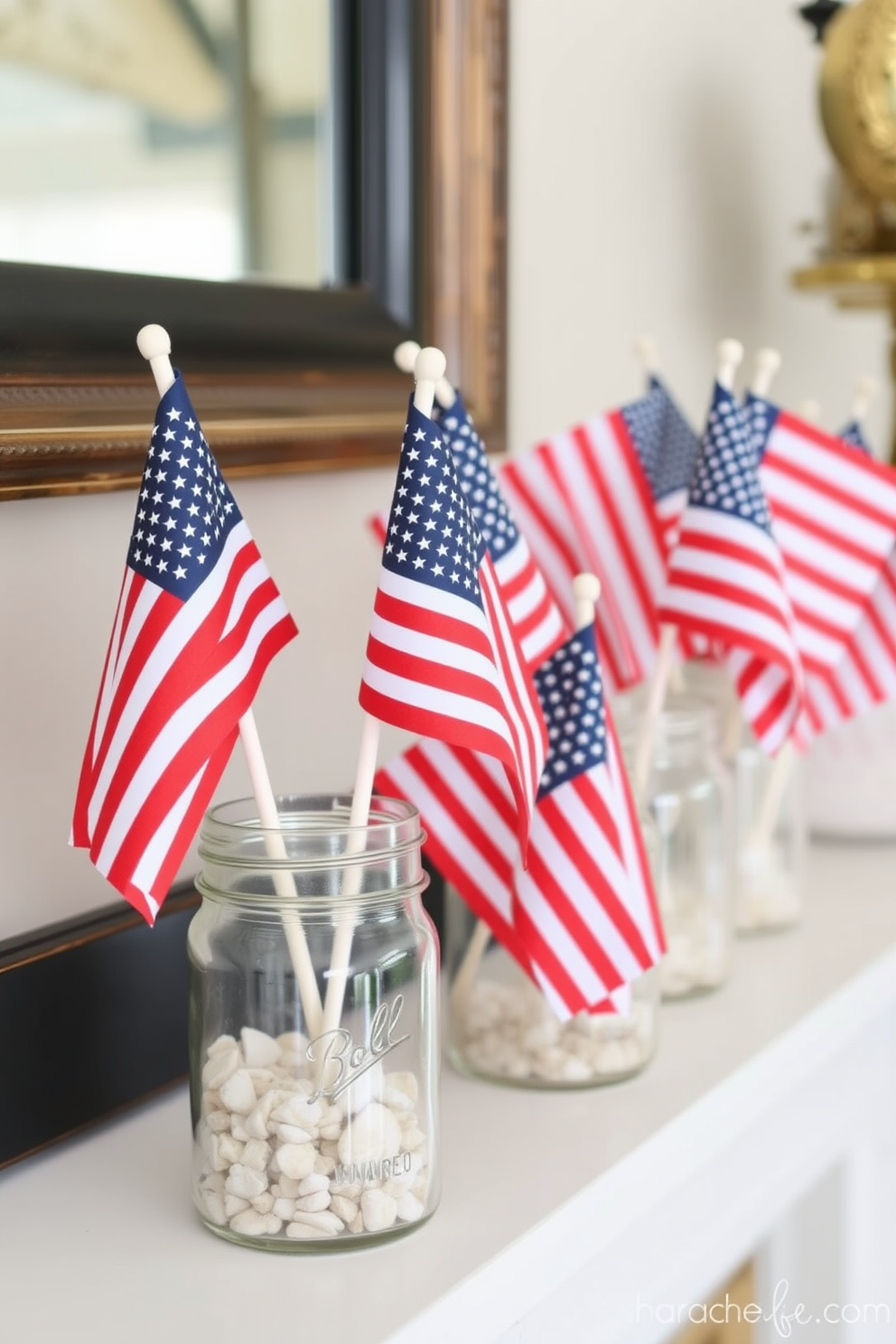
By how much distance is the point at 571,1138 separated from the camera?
32.4 inches

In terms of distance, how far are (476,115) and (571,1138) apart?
0.75m

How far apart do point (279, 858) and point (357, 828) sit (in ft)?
0.13

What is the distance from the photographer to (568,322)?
1348mm

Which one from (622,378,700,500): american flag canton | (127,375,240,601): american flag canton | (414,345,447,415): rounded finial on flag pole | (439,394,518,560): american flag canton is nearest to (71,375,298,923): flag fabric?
(127,375,240,601): american flag canton

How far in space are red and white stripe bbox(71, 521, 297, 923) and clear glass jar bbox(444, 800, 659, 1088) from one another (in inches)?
11.4

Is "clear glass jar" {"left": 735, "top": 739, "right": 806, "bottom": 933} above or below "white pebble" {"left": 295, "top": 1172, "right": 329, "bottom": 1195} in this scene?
above

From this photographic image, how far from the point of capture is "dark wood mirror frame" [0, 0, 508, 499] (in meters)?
0.81

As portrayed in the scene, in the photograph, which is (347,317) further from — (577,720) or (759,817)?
(759,817)

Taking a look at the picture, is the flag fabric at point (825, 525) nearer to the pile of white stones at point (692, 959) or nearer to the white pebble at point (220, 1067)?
the pile of white stones at point (692, 959)

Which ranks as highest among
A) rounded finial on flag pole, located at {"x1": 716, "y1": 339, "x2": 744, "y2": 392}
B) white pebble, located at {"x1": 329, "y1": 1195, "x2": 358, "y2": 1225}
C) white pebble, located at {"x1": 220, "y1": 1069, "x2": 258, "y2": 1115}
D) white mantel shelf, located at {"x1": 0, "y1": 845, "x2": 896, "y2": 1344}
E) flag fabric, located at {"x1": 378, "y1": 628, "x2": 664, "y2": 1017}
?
rounded finial on flag pole, located at {"x1": 716, "y1": 339, "x2": 744, "y2": 392}

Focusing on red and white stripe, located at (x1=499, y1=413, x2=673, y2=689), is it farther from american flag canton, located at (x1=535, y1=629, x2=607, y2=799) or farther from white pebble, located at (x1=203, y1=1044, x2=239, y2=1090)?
white pebble, located at (x1=203, y1=1044, x2=239, y2=1090)

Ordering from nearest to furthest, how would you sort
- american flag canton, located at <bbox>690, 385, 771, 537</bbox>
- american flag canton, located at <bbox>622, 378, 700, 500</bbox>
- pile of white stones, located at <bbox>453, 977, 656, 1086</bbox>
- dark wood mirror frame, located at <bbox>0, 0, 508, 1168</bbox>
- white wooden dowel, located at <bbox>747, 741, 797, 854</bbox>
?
dark wood mirror frame, located at <bbox>0, 0, 508, 1168</bbox> → pile of white stones, located at <bbox>453, 977, 656, 1086</bbox> → american flag canton, located at <bbox>690, 385, 771, 537</bbox> → american flag canton, located at <bbox>622, 378, 700, 500</bbox> → white wooden dowel, located at <bbox>747, 741, 797, 854</bbox>

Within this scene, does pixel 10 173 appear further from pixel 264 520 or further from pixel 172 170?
pixel 264 520

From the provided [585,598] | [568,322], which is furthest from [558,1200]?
[568,322]
